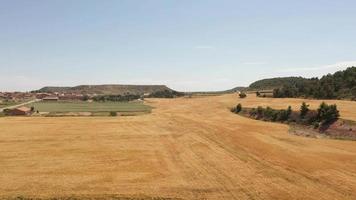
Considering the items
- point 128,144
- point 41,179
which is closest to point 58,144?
point 128,144

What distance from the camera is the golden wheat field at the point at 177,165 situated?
32.0 meters

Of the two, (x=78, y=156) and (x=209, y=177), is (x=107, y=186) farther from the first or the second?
(x=78, y=156)

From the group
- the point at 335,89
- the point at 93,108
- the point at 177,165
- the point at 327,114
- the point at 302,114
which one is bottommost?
the point at 177,165

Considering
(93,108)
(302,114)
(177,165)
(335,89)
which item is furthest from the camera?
(93,108)

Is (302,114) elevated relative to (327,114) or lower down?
lower down

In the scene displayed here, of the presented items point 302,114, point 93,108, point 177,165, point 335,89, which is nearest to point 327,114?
point 302,114

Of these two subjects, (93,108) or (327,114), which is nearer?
(327,114)

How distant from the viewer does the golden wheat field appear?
32000 mm

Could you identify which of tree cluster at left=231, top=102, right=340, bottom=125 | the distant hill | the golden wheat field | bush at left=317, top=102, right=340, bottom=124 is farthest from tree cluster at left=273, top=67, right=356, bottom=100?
the golden wheat field

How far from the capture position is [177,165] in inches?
1644

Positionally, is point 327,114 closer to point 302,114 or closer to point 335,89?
point 302,114

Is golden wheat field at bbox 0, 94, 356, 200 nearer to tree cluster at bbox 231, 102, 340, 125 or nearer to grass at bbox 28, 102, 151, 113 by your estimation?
tree cluster at bbox 231, 102, 340, 125

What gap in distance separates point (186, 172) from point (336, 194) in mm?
13189

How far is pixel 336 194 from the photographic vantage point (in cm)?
3103
